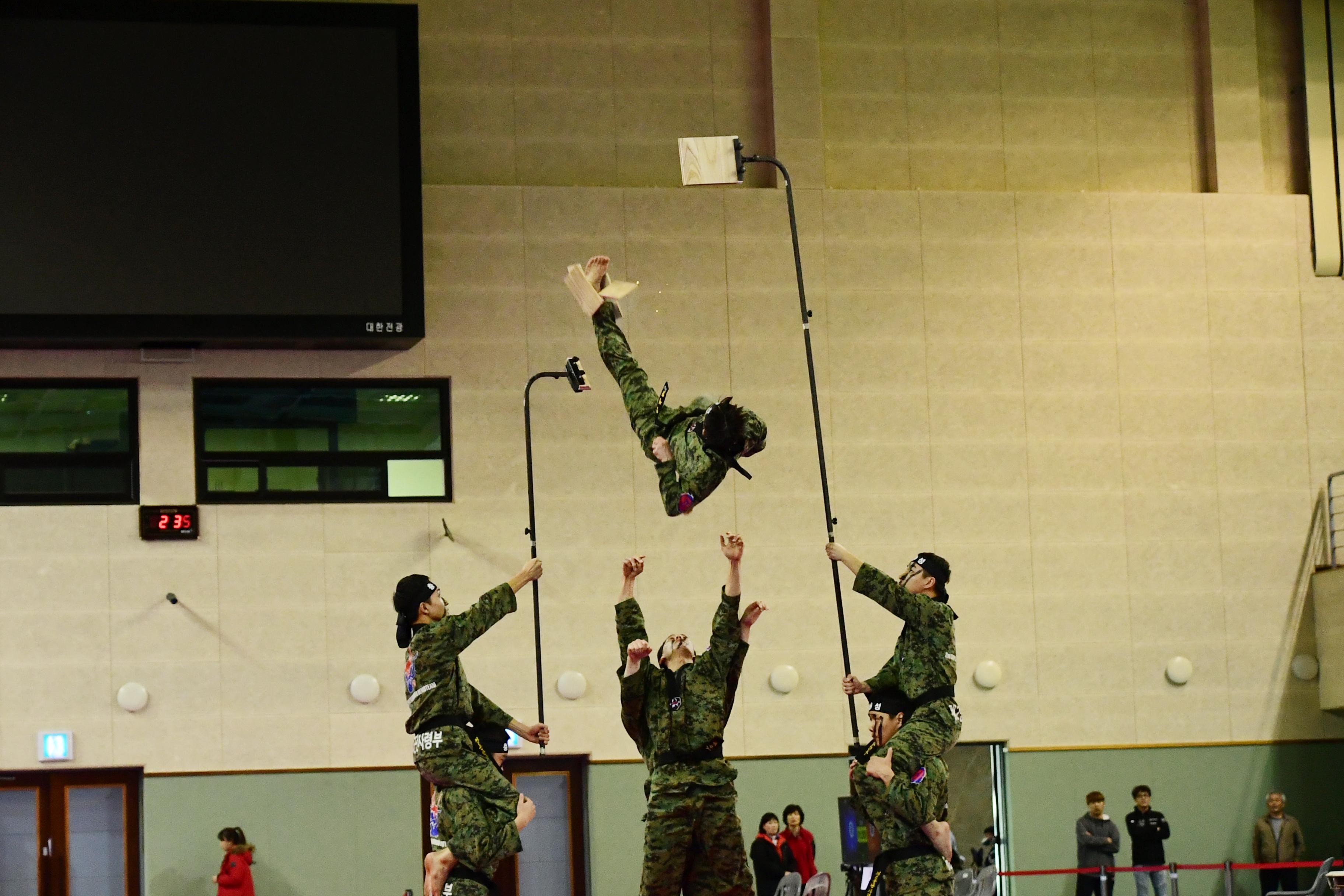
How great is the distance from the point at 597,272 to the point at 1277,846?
27.5 ft

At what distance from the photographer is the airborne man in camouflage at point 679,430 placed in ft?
24.5

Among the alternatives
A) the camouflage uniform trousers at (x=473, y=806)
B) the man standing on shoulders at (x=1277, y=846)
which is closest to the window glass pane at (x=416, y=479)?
the camouflage uniform trousers at (x=473, y=806)

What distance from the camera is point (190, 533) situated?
12898mm

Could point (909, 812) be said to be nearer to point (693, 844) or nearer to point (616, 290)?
point (693, 844)

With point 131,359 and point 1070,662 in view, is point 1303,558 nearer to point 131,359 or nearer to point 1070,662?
point 1070,662

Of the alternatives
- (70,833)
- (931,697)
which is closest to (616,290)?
(931,697)

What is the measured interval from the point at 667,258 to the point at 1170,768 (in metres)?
5.87

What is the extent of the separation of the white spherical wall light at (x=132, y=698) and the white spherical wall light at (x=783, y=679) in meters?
4.80

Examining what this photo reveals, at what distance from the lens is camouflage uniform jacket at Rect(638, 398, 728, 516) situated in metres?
7.52

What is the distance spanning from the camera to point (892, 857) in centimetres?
759

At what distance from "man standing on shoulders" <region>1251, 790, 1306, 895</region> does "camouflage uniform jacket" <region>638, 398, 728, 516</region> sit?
7.84m

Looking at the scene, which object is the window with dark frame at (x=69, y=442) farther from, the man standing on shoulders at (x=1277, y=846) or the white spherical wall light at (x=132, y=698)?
the man standing on shoulders at (x=1277, y=846)

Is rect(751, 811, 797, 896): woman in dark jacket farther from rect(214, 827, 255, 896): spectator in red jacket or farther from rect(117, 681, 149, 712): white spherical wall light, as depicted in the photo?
rect(117, 681, 149, 712): white spherical wall light

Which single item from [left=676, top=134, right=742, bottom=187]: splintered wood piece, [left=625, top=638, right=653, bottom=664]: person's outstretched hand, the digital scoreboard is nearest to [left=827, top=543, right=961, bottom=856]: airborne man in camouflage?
[left=625, top=638, right=653, bottom=664]: person's outstretched hand
